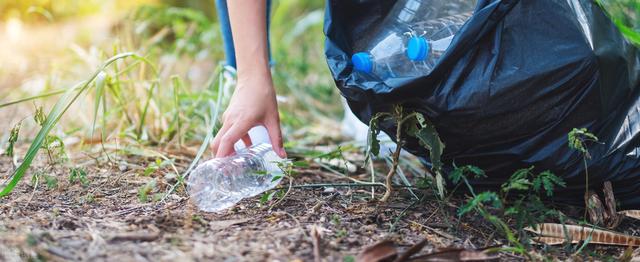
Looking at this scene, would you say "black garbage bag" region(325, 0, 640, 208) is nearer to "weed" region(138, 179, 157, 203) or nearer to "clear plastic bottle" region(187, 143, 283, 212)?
"clear plastic bottle" region(187, 143, 283, 212)

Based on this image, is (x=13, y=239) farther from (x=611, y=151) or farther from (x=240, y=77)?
(x=611, y=151)

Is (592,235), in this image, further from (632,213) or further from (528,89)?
(528,89)

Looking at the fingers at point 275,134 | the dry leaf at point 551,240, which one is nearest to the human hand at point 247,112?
the fingers at point 275,134

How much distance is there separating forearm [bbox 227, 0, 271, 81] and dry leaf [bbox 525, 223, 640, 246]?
0.71 metres

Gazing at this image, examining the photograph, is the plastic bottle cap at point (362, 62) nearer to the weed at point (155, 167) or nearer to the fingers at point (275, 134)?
the fingers at point (275, 134)

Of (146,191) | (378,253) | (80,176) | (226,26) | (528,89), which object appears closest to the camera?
(378,253)

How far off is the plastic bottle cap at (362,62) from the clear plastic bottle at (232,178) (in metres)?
0.29

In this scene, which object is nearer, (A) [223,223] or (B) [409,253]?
(B) [409,253]

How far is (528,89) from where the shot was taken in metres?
1.40

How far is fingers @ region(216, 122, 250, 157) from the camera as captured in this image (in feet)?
4.77

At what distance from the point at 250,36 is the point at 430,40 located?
1.42 feet

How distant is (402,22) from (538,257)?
0.65 m

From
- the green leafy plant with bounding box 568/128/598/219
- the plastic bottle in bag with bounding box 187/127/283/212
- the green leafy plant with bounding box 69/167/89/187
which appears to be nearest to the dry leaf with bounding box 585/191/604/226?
the green leafy plant with bounding box 568/128/598/219

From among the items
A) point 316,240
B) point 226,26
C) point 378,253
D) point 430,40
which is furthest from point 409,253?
point 226,26
